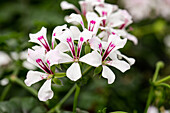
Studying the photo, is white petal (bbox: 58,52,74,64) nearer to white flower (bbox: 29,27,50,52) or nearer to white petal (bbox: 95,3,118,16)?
white flower (bbox: 29,27,50,52)

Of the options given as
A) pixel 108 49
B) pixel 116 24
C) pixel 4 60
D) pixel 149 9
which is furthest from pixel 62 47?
pixel 149 9

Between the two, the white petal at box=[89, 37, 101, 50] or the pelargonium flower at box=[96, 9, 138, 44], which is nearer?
the white petal at box=[89, 37, 101, 50]

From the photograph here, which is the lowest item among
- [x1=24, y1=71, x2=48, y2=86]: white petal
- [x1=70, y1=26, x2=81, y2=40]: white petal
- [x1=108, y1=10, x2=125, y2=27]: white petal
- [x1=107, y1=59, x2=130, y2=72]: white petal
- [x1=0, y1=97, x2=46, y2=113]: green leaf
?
[x1=0, y1=97, x2=46, y2=113]: green leaf

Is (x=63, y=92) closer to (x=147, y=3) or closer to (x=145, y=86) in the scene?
(x=145, y=86)

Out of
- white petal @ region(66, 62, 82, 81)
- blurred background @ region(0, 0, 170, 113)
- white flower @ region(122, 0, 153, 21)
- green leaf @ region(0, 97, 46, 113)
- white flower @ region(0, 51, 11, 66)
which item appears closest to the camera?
white petal @ region(66, 62, 82, 81)

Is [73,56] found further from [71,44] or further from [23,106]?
[23,106]

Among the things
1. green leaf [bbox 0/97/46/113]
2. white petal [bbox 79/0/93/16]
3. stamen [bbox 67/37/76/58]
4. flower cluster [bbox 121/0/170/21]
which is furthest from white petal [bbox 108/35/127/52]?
flower cluster [bbox 121/0/170/21]

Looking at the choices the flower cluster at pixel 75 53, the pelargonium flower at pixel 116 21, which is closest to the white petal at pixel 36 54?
the flower cluster at pixel 75 53
